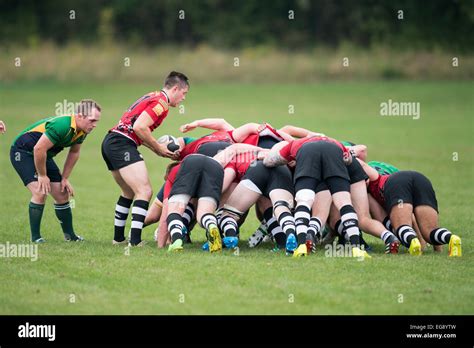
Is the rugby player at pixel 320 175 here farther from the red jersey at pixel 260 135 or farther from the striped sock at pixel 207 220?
the red jersey at pixel 260 135

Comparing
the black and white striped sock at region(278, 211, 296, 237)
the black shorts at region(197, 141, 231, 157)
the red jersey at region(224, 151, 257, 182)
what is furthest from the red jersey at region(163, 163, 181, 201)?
the black and white striped sock at region(278, 211, 296, 237)

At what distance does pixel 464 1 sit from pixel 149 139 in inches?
1464

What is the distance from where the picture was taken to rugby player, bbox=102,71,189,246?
11.0 meters

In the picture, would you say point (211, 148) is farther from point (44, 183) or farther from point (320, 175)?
point (44, 183)

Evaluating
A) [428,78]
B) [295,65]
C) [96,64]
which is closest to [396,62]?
[428,78]

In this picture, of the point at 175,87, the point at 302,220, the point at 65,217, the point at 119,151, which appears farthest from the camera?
the point at 65,217

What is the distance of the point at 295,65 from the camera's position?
136ft

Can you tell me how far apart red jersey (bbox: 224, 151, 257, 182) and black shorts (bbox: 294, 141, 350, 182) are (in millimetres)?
750

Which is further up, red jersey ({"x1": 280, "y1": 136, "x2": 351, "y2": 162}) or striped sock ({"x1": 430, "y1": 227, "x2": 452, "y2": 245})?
red jersey ({"x1": 280, "y1": 136, "x2": 351, "y2": 162})

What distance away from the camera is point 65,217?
11.9 metres

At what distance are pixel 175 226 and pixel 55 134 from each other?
→ 76.6 inches

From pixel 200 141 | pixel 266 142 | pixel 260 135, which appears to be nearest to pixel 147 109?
pixel 200 141

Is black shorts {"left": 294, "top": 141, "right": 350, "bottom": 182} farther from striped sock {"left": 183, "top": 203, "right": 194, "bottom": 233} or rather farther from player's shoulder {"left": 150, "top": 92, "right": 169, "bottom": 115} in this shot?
player's shoulder {"left": 150, "top": 92, "right": 169, "bottom": 115}

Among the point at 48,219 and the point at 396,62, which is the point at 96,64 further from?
the point at 48,219
